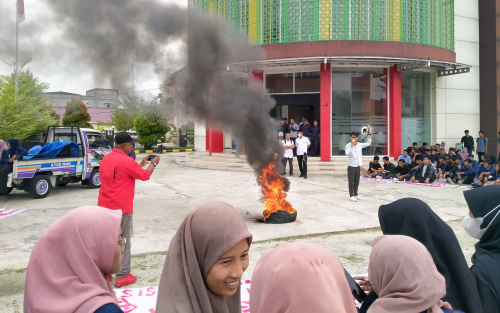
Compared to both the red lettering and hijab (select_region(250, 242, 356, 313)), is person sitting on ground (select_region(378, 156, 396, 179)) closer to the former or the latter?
the red lettering

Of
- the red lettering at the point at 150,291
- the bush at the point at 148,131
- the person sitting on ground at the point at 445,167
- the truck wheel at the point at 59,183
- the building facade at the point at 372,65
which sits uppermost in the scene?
the building facade at the point at 372,65

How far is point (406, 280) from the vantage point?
5.56 feet

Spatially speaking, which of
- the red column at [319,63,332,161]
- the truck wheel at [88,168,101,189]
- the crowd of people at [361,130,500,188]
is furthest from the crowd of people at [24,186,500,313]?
the red column at [319,63,332,161]

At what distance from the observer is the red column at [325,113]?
15.5m

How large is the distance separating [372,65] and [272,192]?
10276 mm

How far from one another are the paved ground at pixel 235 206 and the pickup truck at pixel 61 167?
0.35 meters

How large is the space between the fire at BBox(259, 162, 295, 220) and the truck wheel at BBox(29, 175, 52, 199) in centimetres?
583

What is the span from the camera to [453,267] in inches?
80.9

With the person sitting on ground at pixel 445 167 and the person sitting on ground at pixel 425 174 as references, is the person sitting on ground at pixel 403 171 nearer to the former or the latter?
the person sitting on ground at pixel 425 174

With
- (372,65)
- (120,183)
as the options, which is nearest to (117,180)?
(120,183)

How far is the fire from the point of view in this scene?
732 cm

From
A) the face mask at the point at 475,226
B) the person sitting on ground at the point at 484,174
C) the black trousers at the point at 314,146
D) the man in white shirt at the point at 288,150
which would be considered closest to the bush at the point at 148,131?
the black trousers at the point at 314,146

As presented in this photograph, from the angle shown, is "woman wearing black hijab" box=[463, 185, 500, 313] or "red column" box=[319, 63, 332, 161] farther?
"red column" box=[319, 63, 332, 161]

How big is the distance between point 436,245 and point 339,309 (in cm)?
109
